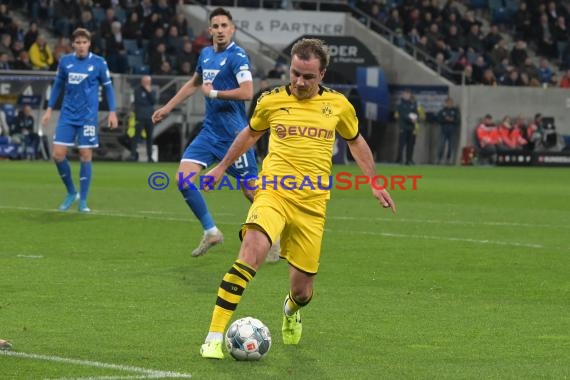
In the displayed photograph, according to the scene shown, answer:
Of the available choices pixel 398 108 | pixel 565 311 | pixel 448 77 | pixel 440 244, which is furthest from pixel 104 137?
pixel 565 311

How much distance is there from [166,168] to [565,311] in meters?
23.5

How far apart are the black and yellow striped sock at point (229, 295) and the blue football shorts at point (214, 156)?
18.0 ft

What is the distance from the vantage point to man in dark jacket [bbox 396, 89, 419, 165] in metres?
40.8

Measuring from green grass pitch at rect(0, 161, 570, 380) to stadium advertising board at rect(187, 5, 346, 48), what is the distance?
73.1 feet

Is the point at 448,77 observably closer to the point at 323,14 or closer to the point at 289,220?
the point at 323,14

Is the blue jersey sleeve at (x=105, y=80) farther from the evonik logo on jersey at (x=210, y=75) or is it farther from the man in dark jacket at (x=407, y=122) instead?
the man in dark jacket at (x=407, y=122)

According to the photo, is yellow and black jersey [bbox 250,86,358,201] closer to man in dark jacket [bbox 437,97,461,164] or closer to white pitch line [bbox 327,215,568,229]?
white pitch line [bbox 327,215,568,229]

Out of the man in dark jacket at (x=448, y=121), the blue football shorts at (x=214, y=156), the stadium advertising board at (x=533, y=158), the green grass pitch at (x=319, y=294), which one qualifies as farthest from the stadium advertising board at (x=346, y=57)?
the blue football shorts at (x=214, y=156)

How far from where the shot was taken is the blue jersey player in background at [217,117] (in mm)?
13367

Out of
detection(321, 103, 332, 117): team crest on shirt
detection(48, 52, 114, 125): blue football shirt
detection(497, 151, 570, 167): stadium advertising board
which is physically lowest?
detection(497, 151, 570, 167): stadium advertising board

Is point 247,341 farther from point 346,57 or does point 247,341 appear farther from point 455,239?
point 346,57

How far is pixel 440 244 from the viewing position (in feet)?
51.4

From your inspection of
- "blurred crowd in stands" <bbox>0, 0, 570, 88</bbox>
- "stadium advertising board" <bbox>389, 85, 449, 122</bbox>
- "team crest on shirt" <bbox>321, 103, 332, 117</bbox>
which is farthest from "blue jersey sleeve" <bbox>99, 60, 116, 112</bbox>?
"stadium advertising board" <bbox>389, 85, 449, 122</bbox>

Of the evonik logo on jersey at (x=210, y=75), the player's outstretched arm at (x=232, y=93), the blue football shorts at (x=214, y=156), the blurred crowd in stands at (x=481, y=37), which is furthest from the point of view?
the blurred crowd in stands at (x=481, y=37)
